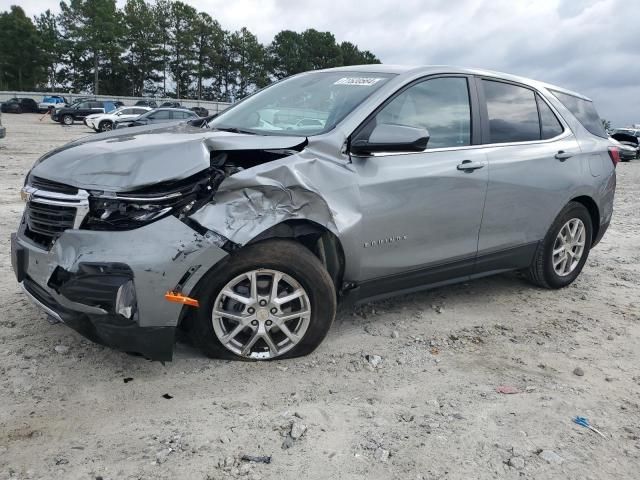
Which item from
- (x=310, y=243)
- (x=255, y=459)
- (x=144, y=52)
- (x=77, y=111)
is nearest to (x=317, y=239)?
(x=310, y=243)

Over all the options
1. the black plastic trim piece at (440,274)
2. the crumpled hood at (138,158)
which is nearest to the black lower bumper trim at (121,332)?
the crumpled hood at (138,158)

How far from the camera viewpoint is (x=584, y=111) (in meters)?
5.03

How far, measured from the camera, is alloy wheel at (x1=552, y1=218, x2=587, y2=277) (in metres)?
4.69

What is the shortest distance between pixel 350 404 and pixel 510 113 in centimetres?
265

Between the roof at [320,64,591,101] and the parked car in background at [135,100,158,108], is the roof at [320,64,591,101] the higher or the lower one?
the lower one

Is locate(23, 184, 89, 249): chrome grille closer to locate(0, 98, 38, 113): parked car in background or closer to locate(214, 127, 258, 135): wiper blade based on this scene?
locate(214, 127, 258, 135): wiper blade

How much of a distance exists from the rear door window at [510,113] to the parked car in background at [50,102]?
167ft

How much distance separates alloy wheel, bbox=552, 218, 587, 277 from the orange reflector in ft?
10.3

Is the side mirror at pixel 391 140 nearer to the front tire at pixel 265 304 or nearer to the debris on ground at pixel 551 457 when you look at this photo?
the front tire at pixel 265 304

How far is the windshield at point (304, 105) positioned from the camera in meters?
3.49

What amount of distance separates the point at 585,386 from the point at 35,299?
10.3 feet

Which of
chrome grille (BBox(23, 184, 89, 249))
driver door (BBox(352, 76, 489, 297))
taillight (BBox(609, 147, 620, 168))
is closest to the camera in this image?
chrome grille (BBox(23, 184, 89, 249))

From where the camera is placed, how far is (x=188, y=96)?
8262 cm

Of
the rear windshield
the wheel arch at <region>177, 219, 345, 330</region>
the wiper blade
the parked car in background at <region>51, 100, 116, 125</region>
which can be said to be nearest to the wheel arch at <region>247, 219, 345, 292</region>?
the wheel arch at <region>177, 219, 345, 330</region>
